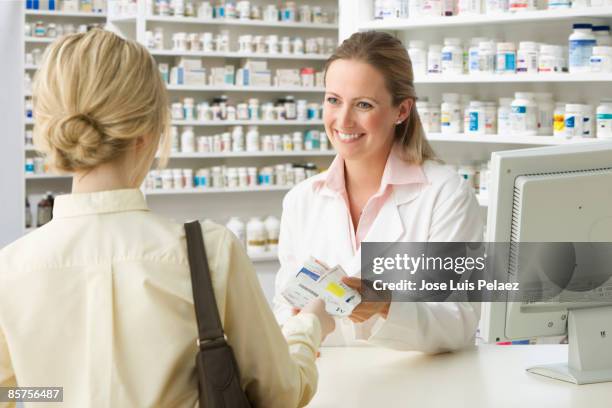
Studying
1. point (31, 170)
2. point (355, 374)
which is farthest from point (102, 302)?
point (31, 170)

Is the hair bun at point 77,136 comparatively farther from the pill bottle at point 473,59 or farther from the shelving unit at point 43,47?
the shelving unit at point 43,47

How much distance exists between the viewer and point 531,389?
1917mm

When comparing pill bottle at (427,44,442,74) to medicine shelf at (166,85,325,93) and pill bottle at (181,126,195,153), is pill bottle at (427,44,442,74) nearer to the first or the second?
medicine shelf at (166,85,325,93)

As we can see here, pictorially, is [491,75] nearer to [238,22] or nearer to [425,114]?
[425,114]

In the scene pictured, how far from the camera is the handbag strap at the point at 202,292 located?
48.0 inches

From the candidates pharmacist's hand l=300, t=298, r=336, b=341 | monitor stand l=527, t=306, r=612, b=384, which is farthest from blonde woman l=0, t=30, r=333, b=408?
monitor stand l=527, t=306, r=612, b=384

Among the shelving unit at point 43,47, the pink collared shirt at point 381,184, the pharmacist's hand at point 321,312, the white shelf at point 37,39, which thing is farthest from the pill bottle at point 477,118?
the white shelf at point 37,39

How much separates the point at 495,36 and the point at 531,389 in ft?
8.84

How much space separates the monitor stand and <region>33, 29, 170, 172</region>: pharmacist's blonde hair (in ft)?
3.92

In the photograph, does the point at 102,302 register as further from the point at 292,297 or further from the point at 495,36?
the point at 495,36

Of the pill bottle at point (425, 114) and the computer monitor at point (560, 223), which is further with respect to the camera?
the pill bottle at point (425, 114)

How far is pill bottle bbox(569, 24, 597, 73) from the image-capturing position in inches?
141

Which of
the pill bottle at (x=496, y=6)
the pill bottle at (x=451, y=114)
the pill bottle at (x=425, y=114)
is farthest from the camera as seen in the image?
the pill bottle at (x=425, y=114)

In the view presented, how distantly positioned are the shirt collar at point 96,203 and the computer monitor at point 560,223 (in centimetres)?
89
